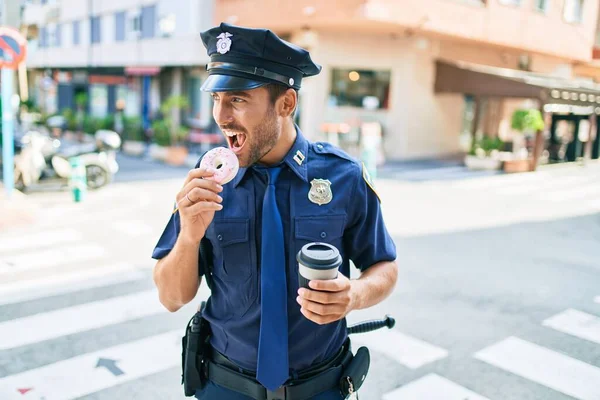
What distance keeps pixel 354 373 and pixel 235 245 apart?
674 millimetres

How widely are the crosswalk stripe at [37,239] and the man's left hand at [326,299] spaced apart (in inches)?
270

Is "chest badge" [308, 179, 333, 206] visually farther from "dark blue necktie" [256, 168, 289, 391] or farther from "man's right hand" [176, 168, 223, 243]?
"man's right hand" [176, 168, 223, 243]

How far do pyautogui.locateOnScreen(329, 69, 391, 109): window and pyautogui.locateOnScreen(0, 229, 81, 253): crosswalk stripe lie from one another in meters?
12.9

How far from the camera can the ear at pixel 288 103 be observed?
79.4 inches

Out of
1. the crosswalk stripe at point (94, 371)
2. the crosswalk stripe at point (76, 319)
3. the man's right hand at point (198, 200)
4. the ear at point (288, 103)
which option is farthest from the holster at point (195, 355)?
the crosswalk stripe at point (76, 319)

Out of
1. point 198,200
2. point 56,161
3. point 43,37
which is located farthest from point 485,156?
point 43,37

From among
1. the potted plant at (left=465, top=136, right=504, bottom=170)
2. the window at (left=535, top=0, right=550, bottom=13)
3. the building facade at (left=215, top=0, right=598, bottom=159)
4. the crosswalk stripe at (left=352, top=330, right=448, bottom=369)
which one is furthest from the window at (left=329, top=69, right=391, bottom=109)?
the crosswalk stripe at (left=352, top=330, right=448, bottom=369)

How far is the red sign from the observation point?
9289mm

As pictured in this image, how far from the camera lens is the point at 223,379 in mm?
2025

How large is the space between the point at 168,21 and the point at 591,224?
18.8m

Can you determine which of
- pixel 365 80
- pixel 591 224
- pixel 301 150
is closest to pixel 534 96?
pixel 365 80

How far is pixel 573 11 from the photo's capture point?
960 inches

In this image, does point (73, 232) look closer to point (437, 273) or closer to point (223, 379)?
point (437, 273)

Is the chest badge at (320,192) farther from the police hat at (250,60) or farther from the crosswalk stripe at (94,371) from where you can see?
the crosswalk stripe at (94,371)
